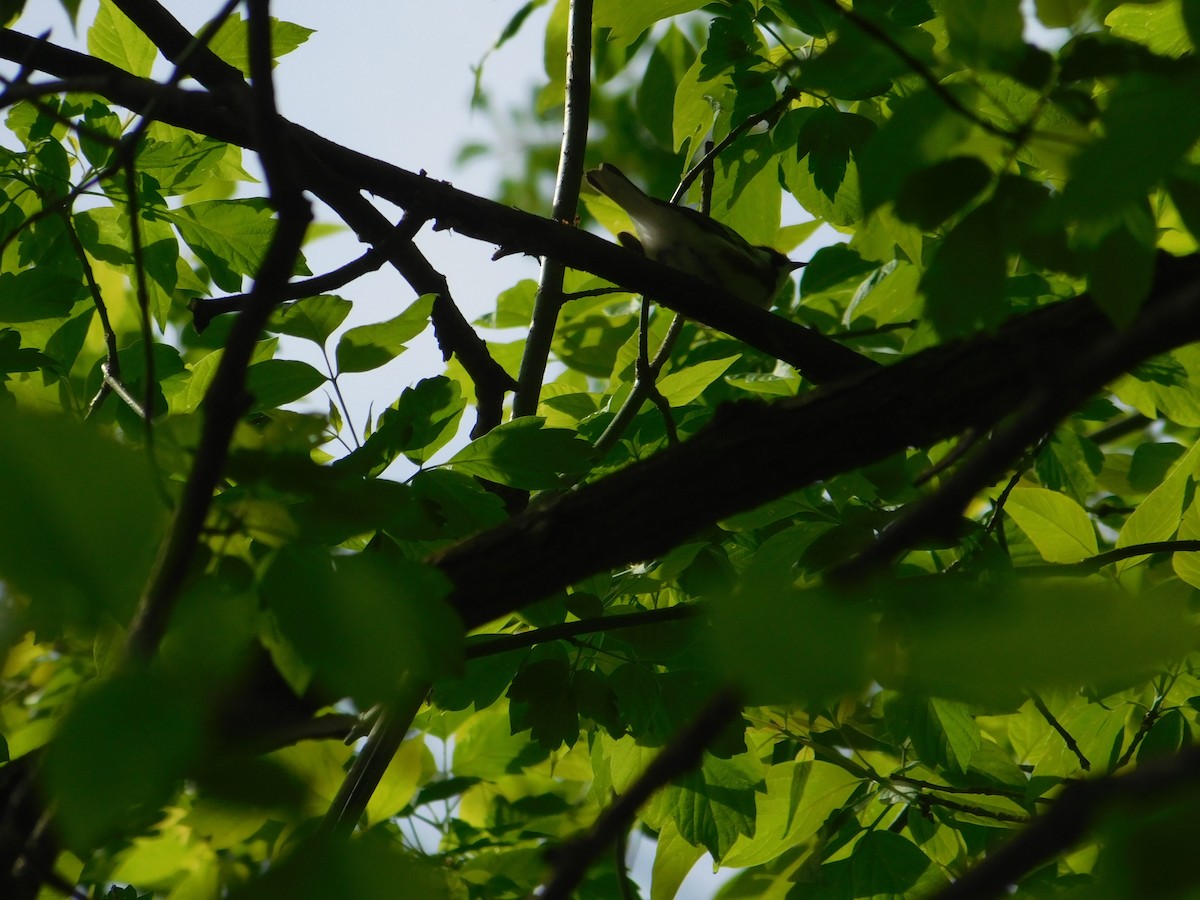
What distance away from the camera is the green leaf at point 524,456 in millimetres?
2045

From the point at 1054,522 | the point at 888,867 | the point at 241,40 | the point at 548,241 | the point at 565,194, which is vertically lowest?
the point at 888,867

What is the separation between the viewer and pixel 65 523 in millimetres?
740

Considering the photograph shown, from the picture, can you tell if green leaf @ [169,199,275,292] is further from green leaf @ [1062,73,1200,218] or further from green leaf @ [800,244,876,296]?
green leaf @ [1062,73,1200,218]

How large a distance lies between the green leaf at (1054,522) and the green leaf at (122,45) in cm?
243

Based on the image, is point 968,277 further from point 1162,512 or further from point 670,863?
point 670,863

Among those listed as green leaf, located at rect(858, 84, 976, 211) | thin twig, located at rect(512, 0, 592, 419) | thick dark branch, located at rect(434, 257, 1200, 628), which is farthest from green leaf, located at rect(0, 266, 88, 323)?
green leaf, located at rect(858, 84, 976, 211)

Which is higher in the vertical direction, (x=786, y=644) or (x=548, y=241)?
(x=548, y=241)

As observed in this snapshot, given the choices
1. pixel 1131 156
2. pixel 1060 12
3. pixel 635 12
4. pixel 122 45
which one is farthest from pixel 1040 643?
pixel 122 45

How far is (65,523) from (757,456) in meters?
0.87

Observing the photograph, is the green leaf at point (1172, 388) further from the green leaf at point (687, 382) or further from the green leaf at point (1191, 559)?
the green leaf at point (687, 382)

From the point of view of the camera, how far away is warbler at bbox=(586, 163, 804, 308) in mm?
3842

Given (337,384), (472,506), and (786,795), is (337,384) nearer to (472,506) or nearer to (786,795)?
(472,506)

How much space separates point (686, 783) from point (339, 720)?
149 centimetres

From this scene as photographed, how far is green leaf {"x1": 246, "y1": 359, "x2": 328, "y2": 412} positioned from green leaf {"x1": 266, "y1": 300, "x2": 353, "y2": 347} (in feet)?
0.30
